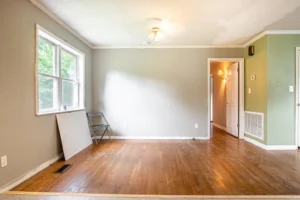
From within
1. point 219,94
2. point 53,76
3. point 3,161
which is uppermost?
point 53,76

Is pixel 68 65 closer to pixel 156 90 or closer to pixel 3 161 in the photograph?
pixel 156 90

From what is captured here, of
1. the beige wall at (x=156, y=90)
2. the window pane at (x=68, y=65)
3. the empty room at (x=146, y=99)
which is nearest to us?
the empty room at (x=146, y=99)

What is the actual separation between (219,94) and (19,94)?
6450 millimetres

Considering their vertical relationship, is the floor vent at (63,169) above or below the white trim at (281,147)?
below

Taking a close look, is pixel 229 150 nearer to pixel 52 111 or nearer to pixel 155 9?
pixel 155 9

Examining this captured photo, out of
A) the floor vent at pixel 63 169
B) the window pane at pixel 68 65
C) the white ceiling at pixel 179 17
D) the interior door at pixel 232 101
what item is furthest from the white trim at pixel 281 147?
the window pane at pixel 68 65

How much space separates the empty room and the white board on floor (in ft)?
0.09

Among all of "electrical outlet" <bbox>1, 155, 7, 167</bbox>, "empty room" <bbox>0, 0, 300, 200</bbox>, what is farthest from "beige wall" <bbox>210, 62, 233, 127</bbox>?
"electrical outlet" <bbox>1, 155, 7, 167</bbox>

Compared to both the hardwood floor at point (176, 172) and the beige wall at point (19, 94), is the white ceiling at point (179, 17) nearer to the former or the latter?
the beige wall at point (19, 94)

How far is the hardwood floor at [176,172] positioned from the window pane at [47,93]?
39.2 inches

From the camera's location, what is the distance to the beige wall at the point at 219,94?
22.5 ft

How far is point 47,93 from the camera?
134 inches

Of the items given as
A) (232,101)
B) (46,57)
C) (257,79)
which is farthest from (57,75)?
A: (232,101)

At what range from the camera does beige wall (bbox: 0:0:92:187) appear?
2.29m
